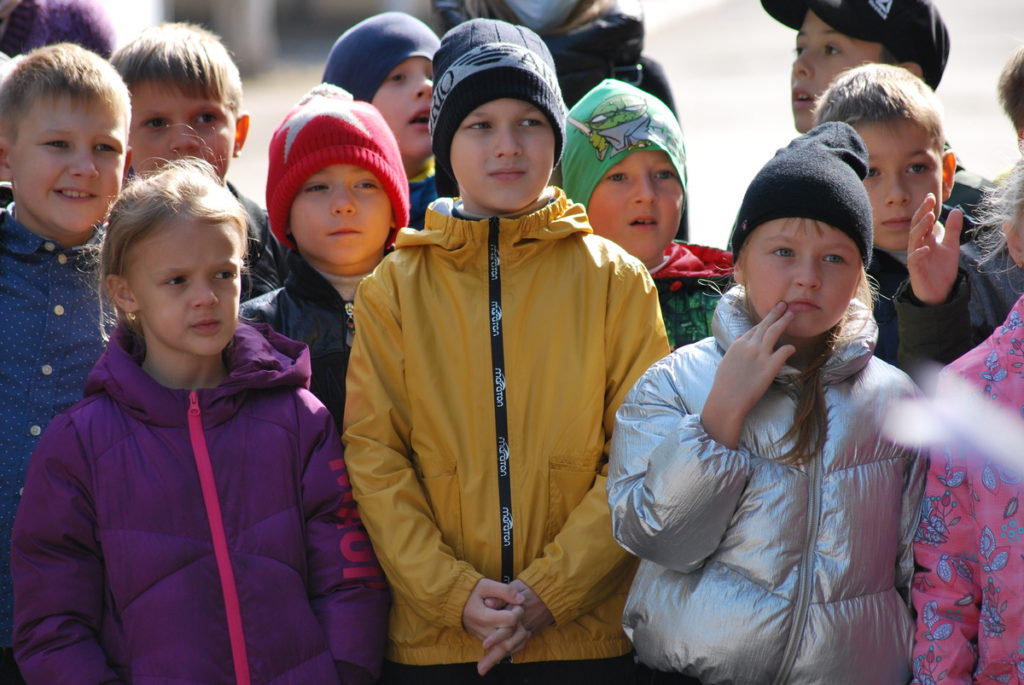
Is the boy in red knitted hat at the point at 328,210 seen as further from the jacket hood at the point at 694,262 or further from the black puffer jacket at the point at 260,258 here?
the jacket hood at the point at 694,262

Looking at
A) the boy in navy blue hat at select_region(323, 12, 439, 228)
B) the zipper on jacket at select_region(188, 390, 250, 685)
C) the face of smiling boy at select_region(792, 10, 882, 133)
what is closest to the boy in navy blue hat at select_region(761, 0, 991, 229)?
the face of smiling boy at select_region(792, 10, 882, 133)

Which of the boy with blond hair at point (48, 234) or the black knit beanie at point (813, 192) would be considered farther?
the boy with blond hair at point (48, 234)

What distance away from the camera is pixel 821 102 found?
13.4 feet

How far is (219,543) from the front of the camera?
2957 millimetres

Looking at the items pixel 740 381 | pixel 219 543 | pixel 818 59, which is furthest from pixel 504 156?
pixel 818 59

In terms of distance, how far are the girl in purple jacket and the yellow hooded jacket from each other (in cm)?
14

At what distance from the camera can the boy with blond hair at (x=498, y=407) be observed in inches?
121

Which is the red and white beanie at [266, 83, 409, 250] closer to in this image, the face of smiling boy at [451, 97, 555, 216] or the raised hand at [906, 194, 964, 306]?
the face of smiling boy at [451, 97, 555, 216]

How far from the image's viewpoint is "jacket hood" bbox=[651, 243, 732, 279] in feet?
12.6

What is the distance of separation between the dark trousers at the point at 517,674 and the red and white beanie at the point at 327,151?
130 cm

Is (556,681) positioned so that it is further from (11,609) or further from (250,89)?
(250,89)

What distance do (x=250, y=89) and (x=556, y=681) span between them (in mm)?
15484

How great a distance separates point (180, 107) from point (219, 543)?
1749 millimetres

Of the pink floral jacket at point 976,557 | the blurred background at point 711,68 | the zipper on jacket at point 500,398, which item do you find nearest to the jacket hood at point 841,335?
the pink floral jacket at point 976,557
